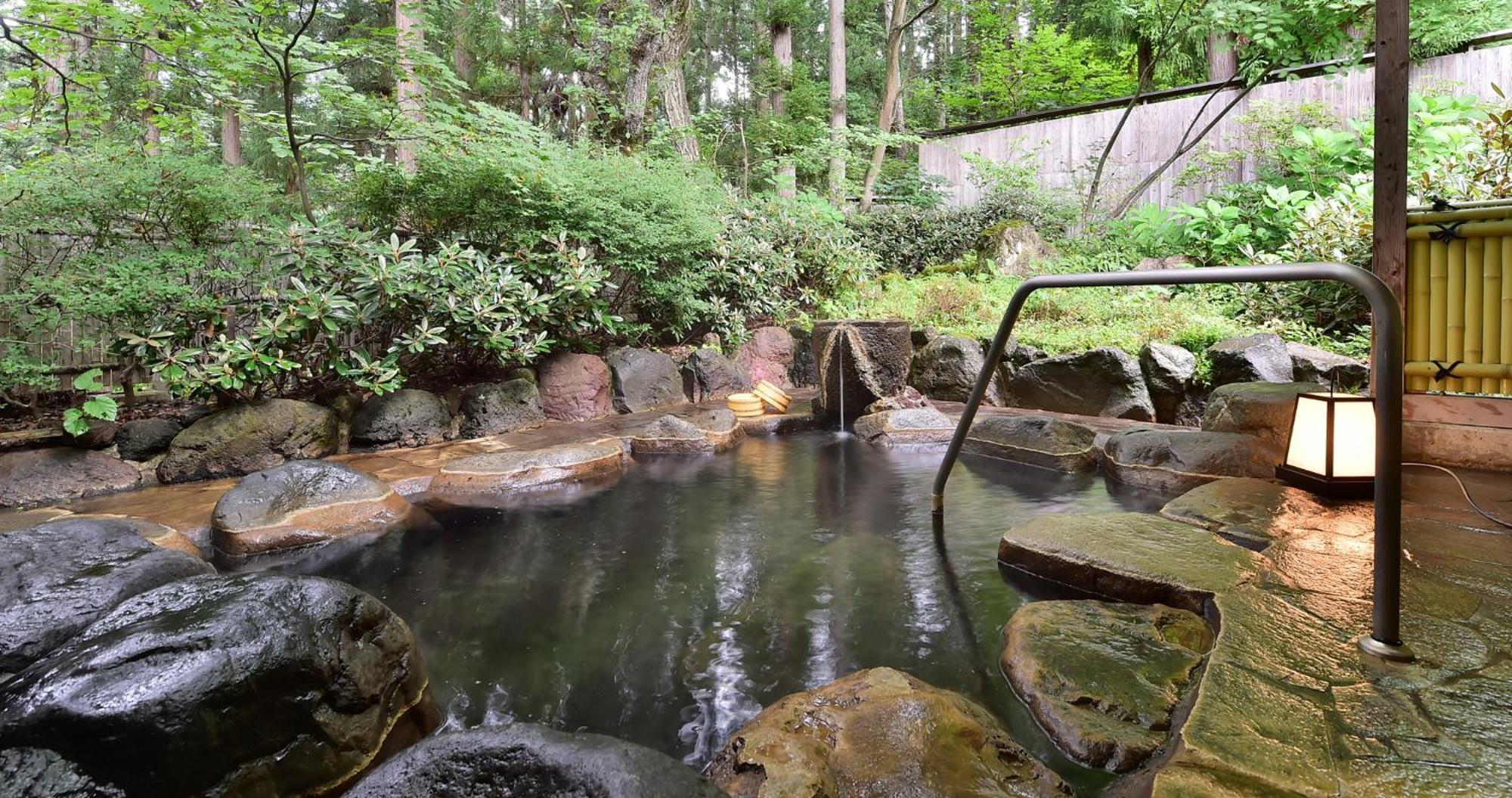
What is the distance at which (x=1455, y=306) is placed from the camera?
3.61 meters

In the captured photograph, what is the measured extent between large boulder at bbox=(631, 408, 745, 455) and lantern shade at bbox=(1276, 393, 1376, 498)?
407cm

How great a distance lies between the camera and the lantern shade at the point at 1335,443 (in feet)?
10.9

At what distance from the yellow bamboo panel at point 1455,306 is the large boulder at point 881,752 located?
3.44 metres

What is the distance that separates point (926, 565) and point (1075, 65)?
54.2 feet

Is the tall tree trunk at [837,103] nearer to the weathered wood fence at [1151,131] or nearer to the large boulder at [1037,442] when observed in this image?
the weathered wood fence at [1151,131]

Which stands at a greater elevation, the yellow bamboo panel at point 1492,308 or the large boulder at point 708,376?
the yellow bamboo panel at point 1492,308

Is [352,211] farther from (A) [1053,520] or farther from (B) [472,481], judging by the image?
(A) [1053,520]

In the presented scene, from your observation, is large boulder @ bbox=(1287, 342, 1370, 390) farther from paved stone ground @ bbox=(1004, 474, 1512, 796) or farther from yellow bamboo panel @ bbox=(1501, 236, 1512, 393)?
paved stone ground @ bbox=(1004, 474, 1512, 796)

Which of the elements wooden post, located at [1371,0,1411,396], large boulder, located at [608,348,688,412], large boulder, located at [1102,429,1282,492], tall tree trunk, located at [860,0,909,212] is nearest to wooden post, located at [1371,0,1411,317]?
wooden post, located at [1371,0,1411,396]

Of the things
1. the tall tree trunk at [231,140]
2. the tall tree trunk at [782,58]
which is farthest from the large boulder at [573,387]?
the tall tree trunk at [231,140]

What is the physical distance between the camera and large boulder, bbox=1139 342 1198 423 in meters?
6.29

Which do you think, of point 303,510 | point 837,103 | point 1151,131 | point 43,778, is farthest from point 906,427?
point 837,103

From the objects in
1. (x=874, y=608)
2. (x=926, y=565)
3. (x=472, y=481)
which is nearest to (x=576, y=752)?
(x=874, y=608)

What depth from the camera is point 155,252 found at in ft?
17.6
